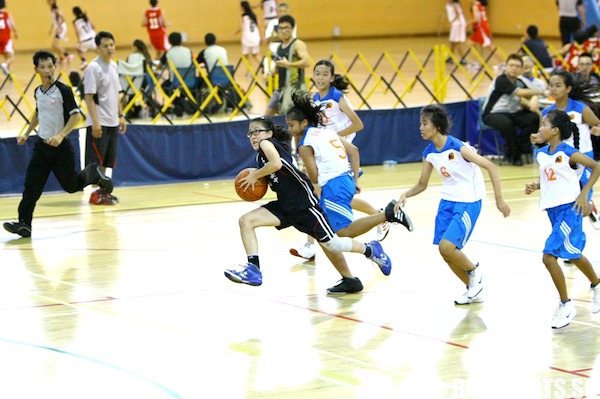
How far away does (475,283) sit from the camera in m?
7.97

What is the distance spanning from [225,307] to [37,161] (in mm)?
3894

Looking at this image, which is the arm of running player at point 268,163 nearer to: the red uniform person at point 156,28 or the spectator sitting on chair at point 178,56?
the spectator sitting on chair at point 178,56

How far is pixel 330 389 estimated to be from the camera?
20.1 ft

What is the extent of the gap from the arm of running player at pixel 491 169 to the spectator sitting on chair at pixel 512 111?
26.0 feet

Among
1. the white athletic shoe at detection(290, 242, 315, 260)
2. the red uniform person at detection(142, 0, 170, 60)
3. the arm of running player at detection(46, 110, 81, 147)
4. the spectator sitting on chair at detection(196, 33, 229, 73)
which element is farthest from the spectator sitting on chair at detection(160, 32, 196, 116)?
the white athletic shoe at detection(290, 242, 315, 260)

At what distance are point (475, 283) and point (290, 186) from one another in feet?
5.14

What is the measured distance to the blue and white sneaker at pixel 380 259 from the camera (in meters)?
8.55

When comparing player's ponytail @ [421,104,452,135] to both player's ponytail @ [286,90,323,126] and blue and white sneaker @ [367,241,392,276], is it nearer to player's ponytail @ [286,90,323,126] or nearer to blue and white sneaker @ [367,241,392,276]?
player's ponytail @ [286,90,323,126]

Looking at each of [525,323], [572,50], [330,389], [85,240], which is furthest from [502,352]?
[572,50]

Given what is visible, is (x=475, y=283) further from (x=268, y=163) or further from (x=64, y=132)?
(x=64, y=132)

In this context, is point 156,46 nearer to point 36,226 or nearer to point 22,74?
point 22,74

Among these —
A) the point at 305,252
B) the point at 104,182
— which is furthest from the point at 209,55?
the point at 305,252

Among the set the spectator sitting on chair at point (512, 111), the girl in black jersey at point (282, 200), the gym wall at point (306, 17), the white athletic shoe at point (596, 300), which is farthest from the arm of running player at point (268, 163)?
the gym wall at point (306, 17)

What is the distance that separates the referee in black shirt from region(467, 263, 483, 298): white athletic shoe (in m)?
4.85
